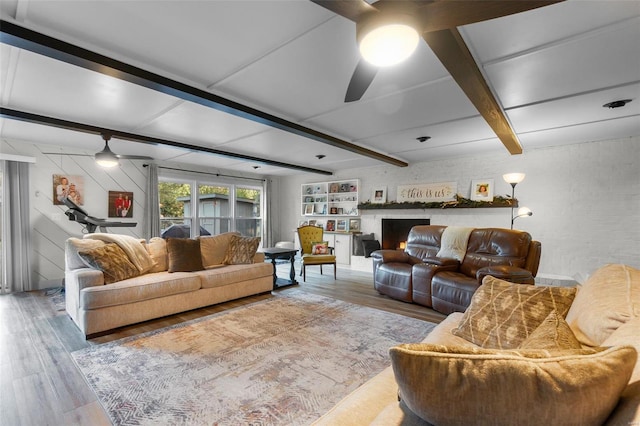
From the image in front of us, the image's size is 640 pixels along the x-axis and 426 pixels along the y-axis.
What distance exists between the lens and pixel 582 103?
2881 mm

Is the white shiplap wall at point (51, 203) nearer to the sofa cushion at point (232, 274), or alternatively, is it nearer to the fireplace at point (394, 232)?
the sofa cushion at point (232, 274)

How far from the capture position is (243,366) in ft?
7.53

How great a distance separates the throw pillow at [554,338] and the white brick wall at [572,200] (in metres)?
4.14

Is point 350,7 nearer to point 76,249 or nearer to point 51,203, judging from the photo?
point 76,249

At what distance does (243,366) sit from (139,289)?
1.65 metres

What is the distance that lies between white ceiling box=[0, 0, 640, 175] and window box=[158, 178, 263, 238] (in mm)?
2443

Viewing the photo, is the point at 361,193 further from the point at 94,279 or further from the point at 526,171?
the point at 94,279

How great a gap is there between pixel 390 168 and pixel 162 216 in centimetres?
514

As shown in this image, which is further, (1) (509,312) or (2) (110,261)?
(2) (110,261)

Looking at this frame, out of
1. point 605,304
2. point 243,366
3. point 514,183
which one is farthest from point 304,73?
point 514,183

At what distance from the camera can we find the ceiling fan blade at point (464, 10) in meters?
1.18

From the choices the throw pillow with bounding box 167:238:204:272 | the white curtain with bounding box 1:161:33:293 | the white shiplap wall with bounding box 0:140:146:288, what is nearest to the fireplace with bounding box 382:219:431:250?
the throw pillow with bounding box 167:238:204:272

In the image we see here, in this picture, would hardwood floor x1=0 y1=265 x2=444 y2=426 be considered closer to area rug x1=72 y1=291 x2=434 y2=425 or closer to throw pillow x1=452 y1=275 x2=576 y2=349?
area rug x1=72 y1=291 x2=434 y2=425

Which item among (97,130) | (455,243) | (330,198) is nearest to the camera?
(97,130)
